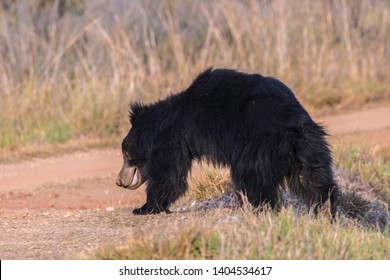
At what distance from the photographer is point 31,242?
248 inches

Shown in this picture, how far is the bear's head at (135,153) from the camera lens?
722cm

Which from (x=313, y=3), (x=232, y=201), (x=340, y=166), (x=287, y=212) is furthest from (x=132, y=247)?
(x=313, y=3)

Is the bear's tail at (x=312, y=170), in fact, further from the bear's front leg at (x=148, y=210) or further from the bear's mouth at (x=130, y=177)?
the bear's mouth at (x=130, y=177)

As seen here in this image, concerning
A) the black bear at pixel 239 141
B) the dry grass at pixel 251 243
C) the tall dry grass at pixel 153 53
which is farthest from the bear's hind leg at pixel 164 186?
the tall dry grass at pixel 153 53

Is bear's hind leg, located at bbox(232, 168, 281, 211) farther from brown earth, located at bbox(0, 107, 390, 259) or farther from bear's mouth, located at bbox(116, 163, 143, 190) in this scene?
bear's mouth, located at bbox(116, 163, 143, 190)

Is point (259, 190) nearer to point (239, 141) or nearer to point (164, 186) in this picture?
point (239, 141)

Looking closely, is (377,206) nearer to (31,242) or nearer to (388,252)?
(388,252)

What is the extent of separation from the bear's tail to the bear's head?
4.34ft

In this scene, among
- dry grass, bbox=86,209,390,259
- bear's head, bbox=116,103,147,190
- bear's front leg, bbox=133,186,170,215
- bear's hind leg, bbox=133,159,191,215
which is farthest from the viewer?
bear's head, bbox=116,103,147,190

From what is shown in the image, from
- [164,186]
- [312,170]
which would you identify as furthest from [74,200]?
[312,170]

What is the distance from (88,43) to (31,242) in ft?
23.8

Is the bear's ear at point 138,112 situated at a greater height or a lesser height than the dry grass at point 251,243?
greater

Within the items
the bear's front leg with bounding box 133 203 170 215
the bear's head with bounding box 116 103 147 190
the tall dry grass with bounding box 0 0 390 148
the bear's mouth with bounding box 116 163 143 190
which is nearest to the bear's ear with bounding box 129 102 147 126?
the bear's head with bounding box 116 103 147 190

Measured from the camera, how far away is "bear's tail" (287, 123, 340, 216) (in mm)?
6355
